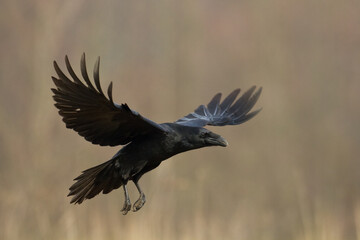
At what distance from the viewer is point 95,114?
13.1 ft

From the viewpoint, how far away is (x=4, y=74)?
8977mm

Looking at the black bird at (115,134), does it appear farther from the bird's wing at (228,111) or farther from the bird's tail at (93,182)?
the bird's wing at (228,111)

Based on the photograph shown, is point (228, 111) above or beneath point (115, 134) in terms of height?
above

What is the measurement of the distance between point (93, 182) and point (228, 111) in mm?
1222

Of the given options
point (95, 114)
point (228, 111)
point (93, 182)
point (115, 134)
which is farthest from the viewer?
point (228, 111)

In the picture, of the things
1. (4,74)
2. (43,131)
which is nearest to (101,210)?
(43,131)

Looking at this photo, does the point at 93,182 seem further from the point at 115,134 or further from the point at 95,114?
the point at 95,114

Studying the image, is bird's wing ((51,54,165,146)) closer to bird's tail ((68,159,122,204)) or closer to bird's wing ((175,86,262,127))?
bird's tail ((68,159,122,204))

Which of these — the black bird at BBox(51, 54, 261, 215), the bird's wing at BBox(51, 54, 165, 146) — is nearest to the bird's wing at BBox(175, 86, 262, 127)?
the black bird at BBox(51, 54, 261, 215)

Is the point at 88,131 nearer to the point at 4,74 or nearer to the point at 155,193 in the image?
the point at 155,193

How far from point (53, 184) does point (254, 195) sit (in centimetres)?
218

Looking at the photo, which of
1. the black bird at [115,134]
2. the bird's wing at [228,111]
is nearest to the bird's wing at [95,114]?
the black bird at [115,134]

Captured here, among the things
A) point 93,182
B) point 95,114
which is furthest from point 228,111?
point 95,114

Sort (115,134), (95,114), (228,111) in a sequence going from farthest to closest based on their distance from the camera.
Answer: (228,111)
(115,134)
(95,114)
